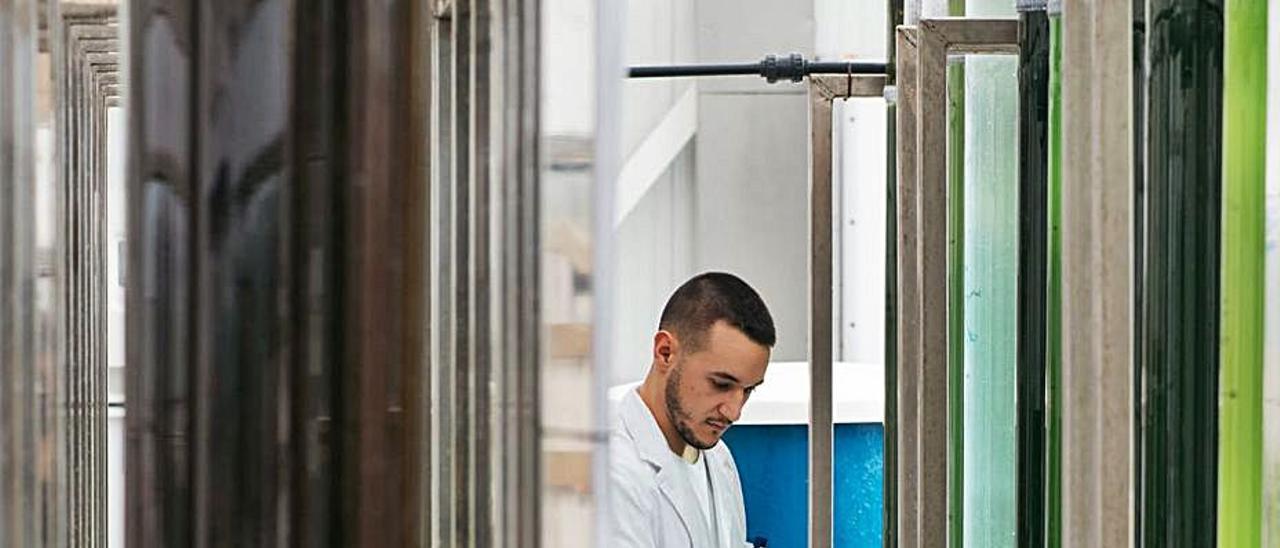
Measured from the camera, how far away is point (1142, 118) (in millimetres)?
642

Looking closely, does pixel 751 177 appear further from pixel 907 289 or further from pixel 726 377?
pixel 907 289

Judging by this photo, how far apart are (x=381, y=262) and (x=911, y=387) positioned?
3.12 ft

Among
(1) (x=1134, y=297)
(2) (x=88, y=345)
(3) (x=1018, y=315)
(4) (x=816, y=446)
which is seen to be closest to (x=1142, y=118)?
(1) (x=1134, y=297)

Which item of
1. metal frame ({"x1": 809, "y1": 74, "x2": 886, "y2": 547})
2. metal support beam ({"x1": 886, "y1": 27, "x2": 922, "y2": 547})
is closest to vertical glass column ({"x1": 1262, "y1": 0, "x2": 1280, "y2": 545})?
metal support beam ({"x1": 886, "y1": 27, "x2": 922, "y2": 547})

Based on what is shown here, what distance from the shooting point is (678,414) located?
2.26 m

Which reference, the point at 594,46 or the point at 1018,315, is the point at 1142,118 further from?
the point at 594,46

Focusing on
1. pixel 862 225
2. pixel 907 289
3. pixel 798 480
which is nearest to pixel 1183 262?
pixel 907 289

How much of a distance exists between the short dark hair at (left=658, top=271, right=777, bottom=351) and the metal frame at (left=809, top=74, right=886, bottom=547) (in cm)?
52

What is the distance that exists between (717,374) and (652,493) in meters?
0.19

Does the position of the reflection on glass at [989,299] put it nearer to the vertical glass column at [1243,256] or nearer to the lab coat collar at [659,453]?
the vertical glass column at [1243,256]

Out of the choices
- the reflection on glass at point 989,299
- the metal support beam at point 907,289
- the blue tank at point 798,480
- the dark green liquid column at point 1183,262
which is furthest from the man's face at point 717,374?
the dark green liquid column at point 1183,262

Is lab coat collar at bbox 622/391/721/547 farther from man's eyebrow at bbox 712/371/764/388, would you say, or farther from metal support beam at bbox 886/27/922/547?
metal support beam at bbox 886/27/922/547

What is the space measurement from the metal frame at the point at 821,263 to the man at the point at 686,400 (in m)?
0.52

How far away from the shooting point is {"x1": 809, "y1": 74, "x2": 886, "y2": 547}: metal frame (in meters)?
1.61
